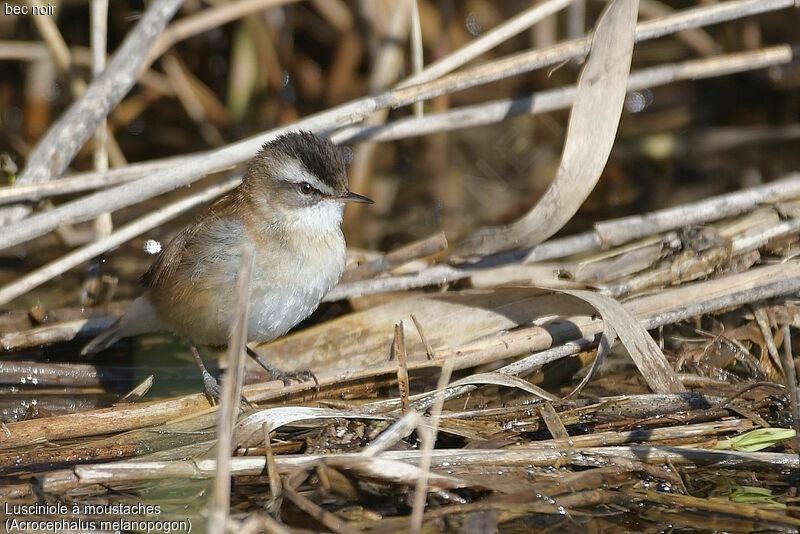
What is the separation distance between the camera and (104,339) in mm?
5574

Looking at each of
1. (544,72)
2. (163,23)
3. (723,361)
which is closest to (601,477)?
(723,361)

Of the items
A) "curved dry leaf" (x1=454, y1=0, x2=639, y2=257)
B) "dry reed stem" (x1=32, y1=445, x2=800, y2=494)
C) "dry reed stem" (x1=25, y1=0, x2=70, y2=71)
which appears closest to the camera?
"dry reed stem" (x1=32, y1=445, x2=800, y2=494)

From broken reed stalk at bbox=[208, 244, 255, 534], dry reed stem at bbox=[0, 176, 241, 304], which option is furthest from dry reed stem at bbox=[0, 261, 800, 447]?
broken reed stalk at bbox=[208, 244, 255, 534]

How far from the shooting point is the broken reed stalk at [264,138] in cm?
541

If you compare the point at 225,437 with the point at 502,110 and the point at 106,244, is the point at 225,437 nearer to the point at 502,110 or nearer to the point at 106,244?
the point at 106,244

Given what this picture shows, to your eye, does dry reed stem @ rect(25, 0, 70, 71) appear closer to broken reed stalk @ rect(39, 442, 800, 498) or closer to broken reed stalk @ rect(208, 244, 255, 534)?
broken reed stalk @ rect(39, 442, 800, 498)

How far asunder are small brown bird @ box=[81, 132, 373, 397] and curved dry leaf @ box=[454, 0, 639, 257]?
1.16m

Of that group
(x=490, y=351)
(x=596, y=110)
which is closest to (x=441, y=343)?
(x=490, y=351)

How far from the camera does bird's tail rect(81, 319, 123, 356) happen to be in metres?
5.55

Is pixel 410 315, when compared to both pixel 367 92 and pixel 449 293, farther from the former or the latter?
pixel 367 92

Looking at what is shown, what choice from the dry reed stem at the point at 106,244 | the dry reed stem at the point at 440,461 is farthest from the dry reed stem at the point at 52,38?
the dry reed stem at the point at 440,461

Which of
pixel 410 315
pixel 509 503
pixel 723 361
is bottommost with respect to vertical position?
pixel 509 503

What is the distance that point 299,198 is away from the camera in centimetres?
513

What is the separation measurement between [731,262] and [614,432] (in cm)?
168
